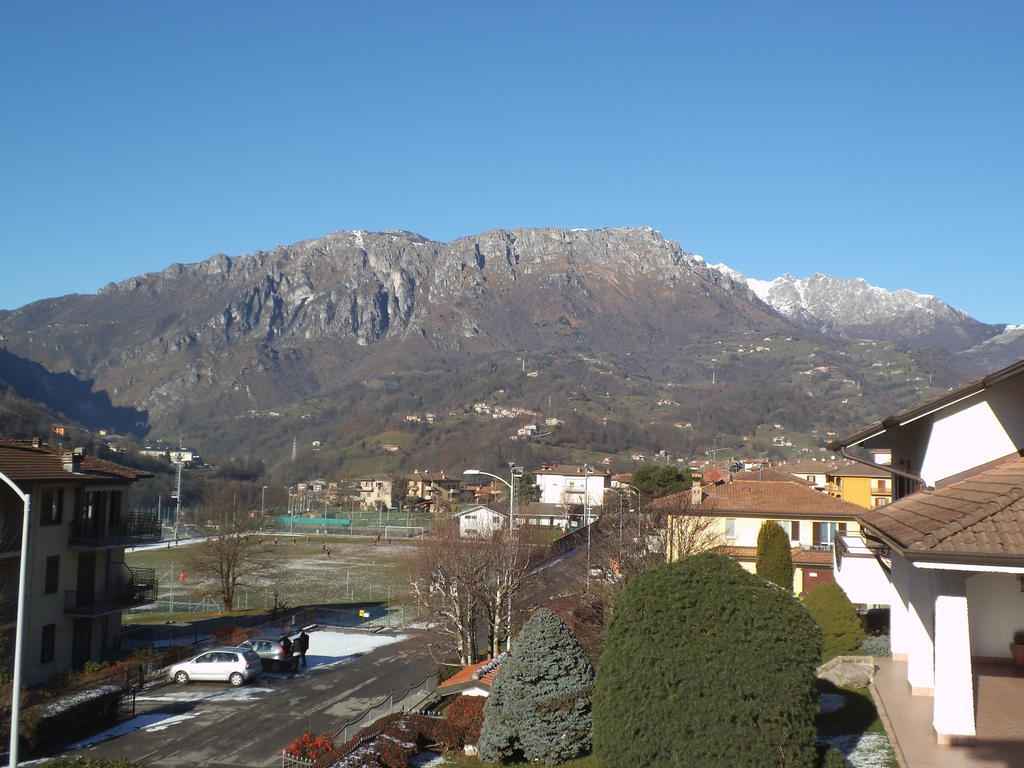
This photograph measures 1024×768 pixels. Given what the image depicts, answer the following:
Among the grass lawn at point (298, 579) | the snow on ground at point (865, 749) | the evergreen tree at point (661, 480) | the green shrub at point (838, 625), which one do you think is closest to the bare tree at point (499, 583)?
the grass lawn at point (298, 579)

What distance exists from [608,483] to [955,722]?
4480 inches

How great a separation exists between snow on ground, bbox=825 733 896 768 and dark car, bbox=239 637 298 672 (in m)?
22.9

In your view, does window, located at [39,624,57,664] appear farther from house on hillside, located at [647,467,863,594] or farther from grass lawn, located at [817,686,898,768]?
grass lawn, located at [817,686,898,768]

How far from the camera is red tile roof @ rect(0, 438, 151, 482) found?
2909 centimetres

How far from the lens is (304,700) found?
27.5 metres

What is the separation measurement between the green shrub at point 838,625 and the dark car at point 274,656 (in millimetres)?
19004

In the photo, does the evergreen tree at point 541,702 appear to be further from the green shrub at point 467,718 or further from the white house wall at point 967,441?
the white house wall at point 967,441

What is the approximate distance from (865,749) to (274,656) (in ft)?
79.1

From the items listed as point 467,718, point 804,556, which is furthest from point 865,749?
point 804,556

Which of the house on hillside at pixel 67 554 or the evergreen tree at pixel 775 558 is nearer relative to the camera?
the house on hillside at pixel 67 554

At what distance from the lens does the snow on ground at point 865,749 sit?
12102mm

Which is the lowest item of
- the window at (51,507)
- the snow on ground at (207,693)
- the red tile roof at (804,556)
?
the snow on ground at (207,693)

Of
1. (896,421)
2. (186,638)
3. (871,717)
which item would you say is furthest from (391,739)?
(186,638)

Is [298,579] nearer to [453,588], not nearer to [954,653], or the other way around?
[453,588]
